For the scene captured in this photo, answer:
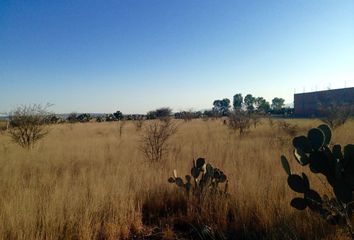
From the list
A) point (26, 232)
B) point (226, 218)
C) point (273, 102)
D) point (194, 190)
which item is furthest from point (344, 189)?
point (273, 102)

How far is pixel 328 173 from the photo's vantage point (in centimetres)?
306

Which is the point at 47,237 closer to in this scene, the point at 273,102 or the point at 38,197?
the point at 38,197

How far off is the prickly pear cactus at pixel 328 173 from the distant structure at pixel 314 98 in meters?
58.0

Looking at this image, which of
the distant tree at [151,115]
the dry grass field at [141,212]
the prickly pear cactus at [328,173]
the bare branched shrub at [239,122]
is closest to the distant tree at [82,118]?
the distant tree at [151,115]

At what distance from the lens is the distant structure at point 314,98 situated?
57897 mm

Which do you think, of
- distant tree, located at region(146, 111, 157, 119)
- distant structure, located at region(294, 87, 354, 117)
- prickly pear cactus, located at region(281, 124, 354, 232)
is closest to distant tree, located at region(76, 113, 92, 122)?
distant tree, located at region(146, 111, 157, 119)

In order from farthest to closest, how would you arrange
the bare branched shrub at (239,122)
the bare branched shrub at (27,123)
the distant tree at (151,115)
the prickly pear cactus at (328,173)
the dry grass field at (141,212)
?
the distant tree at (151,115), the bare branched shrub at (239,122), the bare branched shrub at (27,123), the dry grass field at (141,212), the prickly pear cactus at (328,173)

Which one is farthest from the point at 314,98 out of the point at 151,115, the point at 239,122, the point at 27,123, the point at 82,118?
the point at 27,123

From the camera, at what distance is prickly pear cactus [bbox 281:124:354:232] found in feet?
9.57

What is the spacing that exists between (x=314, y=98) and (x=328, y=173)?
70263 millimetres

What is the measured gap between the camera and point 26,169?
25.4ft

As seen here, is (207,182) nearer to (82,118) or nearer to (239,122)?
(239,122)

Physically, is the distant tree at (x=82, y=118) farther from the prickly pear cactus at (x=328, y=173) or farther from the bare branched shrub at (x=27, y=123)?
the prickly pear cactus at (x=328, y=173)

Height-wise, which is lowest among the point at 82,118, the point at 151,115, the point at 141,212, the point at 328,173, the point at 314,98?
the point at 141,212
